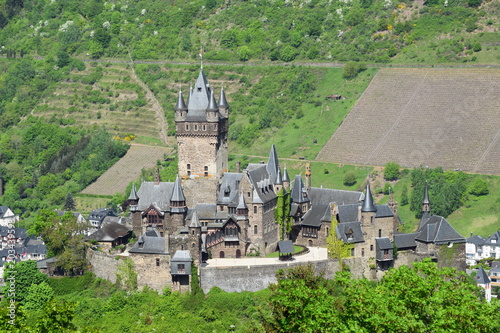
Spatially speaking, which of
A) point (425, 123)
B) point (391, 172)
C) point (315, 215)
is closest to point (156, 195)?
point (315, 215)

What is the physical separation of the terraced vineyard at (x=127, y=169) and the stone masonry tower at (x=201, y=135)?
34.2m

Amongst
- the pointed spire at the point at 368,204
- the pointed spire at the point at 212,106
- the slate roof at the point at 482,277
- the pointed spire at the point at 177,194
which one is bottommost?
the slate roof at the point at 482,277

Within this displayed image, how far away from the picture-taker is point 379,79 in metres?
156

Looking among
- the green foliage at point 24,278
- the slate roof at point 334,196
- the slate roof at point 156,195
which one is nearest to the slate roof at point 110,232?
the slate roof at point 156,195

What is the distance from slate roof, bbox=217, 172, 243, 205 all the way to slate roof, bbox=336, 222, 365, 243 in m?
9.86

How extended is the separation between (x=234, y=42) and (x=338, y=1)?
1939 cm

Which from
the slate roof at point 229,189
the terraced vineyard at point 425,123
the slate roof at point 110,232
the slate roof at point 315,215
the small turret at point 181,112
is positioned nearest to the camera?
the slate roof at point 229,189

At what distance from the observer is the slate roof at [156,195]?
103 meters

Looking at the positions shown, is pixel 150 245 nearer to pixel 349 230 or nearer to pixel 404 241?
pixel 349 230

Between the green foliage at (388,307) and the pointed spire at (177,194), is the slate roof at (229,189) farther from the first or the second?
the green foliage at (388,307)

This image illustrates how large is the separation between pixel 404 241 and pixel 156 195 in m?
23.5

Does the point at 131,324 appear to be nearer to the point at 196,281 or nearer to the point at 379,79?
the point at 196,281

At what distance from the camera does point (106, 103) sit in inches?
6629

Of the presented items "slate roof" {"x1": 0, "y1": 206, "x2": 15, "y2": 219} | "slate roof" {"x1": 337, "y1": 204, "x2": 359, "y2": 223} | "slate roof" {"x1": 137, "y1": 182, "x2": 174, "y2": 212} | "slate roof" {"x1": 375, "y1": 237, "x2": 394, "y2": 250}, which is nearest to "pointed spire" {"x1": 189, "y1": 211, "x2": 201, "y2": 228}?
"slate roof" {"x1": 137, "y1": 182, "x2": 174, "y2": 212}
